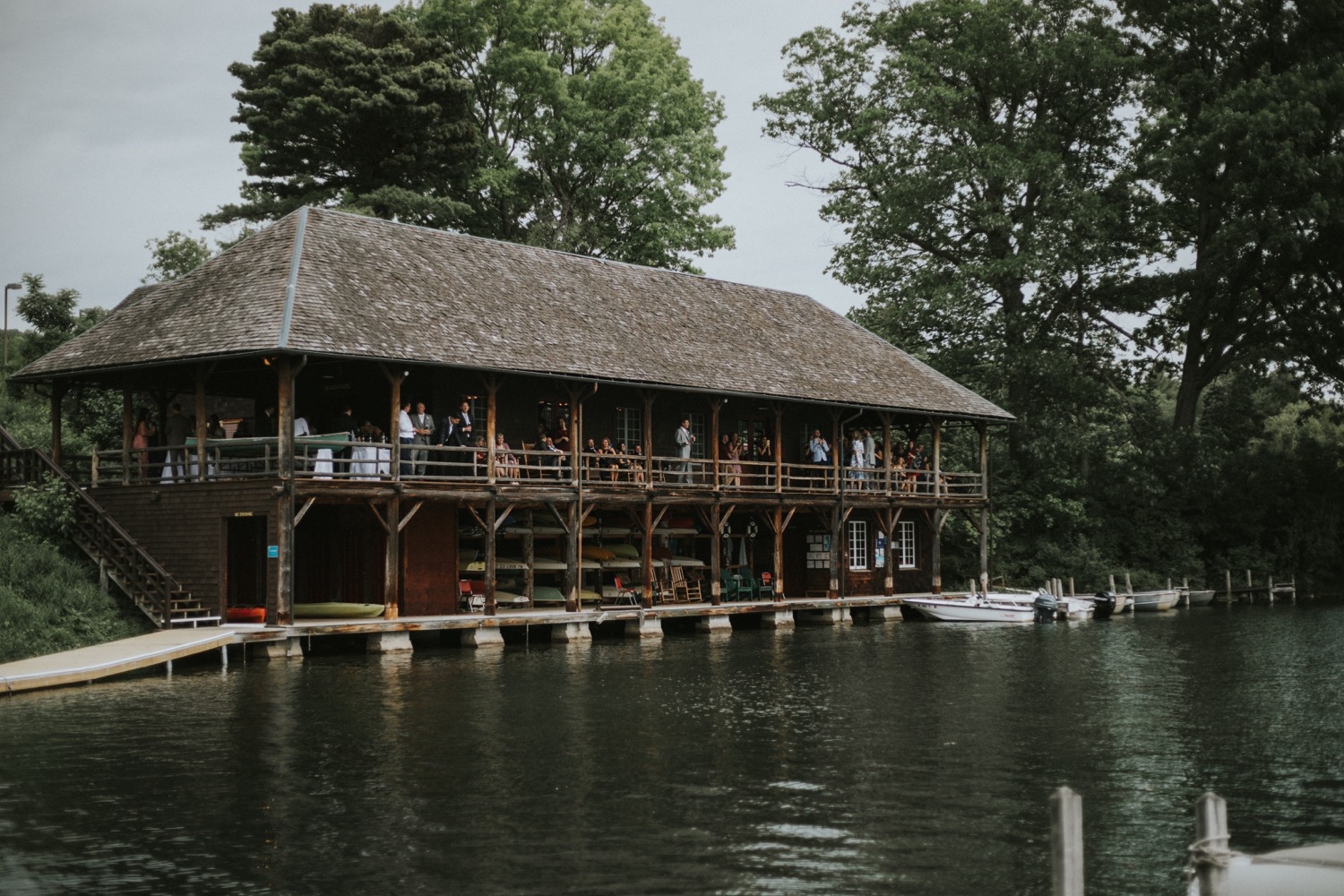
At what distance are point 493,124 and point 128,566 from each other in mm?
30581

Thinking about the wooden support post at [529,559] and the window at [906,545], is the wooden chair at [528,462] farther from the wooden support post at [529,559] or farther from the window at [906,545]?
the window at [906,545]

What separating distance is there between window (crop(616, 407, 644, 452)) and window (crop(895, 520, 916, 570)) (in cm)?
1040

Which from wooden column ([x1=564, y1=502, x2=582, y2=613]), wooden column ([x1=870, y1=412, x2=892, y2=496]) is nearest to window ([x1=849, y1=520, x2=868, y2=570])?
wooden column ([x1=870, y1=412, x2=892, y2=496])

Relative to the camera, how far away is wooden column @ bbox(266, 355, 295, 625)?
26.6 meters

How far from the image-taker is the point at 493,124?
54125 mm

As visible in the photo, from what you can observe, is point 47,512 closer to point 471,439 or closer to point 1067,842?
point 471,439

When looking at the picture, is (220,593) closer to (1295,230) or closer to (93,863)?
(93,863)

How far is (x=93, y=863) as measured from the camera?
441 inches

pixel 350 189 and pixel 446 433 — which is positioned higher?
pixel 350 189

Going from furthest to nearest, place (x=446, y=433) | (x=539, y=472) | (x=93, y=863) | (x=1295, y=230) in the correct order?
(x=1295, y=230)
(x=539, y=472)
(x=446, y=433)
(x=93, y=863)

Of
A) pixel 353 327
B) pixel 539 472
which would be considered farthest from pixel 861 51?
pixel 353 327

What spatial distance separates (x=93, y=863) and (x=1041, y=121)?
144 feet

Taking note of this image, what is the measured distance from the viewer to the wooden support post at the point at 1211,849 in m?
7.50

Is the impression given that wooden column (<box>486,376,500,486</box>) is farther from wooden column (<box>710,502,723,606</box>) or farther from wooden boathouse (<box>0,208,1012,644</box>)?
wooden column (<box>710,502,723,606</box>)
